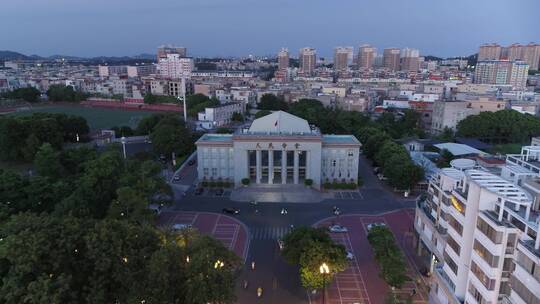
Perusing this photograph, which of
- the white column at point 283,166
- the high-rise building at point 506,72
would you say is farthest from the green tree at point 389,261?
the high-rise building at point 506,72

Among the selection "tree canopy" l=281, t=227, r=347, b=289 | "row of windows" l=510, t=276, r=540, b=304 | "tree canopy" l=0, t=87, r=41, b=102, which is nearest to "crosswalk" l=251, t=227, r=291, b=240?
"tree canopy" l=281, t=227, r=347, b=289

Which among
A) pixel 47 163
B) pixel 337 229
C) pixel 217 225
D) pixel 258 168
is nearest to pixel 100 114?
pixel 47 163

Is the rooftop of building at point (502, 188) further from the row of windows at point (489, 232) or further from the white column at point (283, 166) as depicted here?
the white column at point (283, 166)

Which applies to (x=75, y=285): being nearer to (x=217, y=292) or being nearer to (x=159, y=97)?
(x=217, y=292)

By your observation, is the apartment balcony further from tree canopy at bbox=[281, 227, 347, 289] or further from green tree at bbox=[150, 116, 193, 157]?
green tree at bbox=[150, 116, 193, 157]

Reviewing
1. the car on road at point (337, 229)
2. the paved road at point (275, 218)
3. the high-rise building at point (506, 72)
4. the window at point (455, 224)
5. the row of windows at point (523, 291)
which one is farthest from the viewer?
the high-rise building at point (506, 72)

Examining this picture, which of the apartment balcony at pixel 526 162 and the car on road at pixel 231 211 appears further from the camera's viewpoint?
the car on road at pixel 231 211
